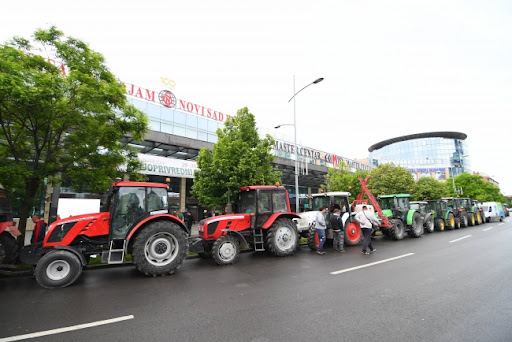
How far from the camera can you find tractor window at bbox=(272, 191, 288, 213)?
29.6 feet

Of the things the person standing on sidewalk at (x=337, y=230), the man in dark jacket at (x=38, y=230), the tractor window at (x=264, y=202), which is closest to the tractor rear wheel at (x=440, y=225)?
the person standing on sidewalk at (x=337, y=230)

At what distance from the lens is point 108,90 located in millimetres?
7762

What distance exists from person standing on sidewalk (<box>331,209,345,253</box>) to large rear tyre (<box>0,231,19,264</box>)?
9988mm

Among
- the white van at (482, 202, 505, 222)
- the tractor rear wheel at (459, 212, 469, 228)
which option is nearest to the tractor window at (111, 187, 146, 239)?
the tractor rear wheel at (459, 212, 469, 228)

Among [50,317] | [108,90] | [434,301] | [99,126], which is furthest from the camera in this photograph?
[99,126]

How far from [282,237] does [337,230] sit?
2.29 metres

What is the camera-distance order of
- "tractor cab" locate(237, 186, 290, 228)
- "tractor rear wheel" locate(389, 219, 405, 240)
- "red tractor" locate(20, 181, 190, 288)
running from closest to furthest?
"red tractor" locate(20, 181, 190, 288)
"tractor cab" locate(237, 186, 290, 228)
"tractor rear wheel" locate(389, 219, 405, 240)

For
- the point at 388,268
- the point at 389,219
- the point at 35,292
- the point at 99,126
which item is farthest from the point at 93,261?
the point at 389,219

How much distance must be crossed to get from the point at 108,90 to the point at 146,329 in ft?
22.5

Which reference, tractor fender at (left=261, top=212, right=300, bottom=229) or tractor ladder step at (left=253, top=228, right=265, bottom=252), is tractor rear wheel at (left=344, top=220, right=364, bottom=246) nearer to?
tractor fender at (left=261, top=212, right=300, bottom=229)

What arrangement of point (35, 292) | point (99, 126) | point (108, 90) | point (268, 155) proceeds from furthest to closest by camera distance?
point (268, 155), point (99, 126), point (108, 90), point (35, 292)

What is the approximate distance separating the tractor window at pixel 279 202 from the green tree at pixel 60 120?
525cm

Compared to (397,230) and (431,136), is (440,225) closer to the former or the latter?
(397,230)

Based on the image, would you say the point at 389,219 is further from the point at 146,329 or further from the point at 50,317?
the point at 50,317
